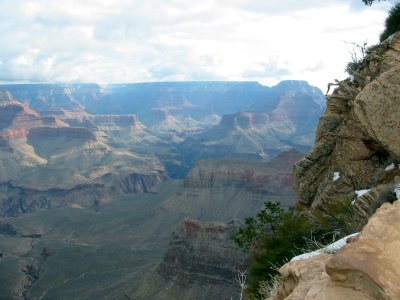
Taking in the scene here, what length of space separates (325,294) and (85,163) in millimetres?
177835

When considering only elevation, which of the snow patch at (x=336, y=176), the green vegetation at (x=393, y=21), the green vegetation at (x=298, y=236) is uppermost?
the green vegetation at (x=393, y=21)

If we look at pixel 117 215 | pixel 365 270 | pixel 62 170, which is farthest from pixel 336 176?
pixel 62 170

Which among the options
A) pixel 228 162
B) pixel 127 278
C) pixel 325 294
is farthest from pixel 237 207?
pixel 325 294

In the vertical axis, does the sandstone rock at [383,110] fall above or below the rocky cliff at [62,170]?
above

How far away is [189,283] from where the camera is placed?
177 ft

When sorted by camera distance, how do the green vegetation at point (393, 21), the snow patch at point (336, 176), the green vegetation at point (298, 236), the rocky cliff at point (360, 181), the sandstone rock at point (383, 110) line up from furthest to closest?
the green vegetation at point (393, 21) → the snow patch at point (336, 176) → the sandstone rock at point (383, 110) → the green vegetation at point (298, 236) → the rocky cliff at point (360, 181)

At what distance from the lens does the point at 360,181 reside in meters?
13.8

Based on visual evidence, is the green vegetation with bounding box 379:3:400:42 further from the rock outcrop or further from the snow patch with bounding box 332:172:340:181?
the rock outcrop

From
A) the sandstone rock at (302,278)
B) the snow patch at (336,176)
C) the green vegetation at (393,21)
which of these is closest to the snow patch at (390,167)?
the snow patch at (336,176)

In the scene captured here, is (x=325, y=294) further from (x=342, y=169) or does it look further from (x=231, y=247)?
(x=231, y=247)

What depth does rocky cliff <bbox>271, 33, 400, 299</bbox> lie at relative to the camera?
577 cm

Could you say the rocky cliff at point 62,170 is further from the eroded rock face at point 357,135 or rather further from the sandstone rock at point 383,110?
the sandstone rock at point 383,110

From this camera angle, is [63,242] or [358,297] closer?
[358,297]

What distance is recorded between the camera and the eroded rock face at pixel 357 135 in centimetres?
1220
